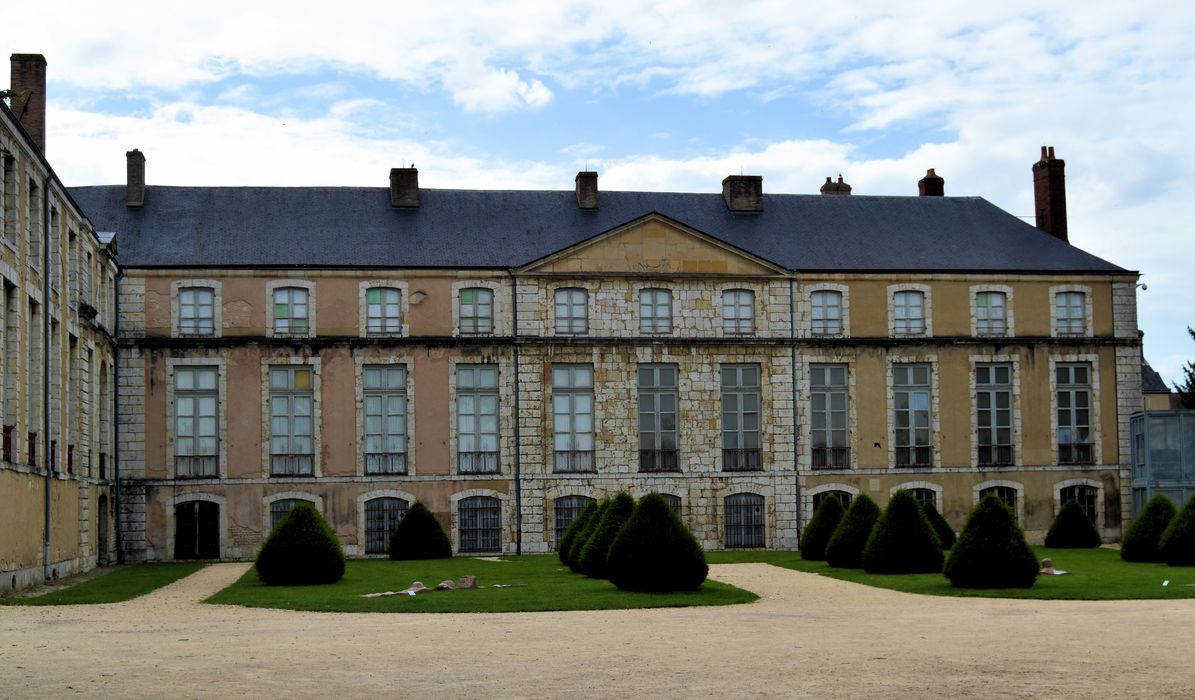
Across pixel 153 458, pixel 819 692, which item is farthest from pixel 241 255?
pixel 819 692

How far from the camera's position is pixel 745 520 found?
38.6 m

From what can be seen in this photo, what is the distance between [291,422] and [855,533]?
14.9 meters

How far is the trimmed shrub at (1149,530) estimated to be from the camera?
29109mm

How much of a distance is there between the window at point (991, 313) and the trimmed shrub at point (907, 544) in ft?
48.6

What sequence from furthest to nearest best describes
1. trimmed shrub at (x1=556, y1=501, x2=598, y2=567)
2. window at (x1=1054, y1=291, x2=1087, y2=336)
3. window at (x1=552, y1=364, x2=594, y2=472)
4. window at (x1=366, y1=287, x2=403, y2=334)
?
window at (x1=1054, y1=291, x2=1087, y2=336) < window at (x1=552, y1=364, x2=594, y2=472) < window at (x1=366, y1=287, x2=403, y2=334) < trimmed shrub at (x1=556, y1=501, x2=598, y2=567)

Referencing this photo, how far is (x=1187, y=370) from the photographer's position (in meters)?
52.5

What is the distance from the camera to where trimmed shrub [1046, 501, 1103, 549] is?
35844mm

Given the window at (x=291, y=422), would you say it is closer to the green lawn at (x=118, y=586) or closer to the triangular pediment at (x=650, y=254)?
the green lawn at (x=118, y=586)

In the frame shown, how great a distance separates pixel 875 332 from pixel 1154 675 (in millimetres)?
27582

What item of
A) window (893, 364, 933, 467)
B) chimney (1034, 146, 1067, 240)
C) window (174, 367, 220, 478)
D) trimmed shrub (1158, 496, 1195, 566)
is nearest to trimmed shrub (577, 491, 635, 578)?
trimmed shrub (1158, 496, 1195, 566)

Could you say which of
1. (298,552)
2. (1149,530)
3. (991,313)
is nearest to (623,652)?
(298,552)

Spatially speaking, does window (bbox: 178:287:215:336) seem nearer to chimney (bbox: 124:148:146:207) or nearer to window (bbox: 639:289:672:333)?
chimney (bbox: 124:148:146:207)

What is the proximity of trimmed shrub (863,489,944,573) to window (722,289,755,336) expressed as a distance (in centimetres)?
1326

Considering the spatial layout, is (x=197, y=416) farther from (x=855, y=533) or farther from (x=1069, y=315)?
(x=1069, y=315)
